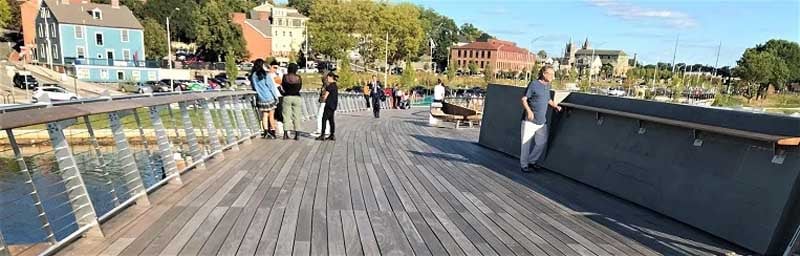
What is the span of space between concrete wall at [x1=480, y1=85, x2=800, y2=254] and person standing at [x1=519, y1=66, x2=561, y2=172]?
0.31 m

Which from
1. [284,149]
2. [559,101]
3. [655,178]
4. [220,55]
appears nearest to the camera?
[655,178]

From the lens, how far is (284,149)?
7.48 meters

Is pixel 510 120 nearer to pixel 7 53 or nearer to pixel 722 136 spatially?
pixel 722 136

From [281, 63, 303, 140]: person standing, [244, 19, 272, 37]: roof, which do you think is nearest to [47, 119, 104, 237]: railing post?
[281, 63, 303, 140]: person standing

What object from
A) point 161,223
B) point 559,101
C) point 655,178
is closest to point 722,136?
point 655,178

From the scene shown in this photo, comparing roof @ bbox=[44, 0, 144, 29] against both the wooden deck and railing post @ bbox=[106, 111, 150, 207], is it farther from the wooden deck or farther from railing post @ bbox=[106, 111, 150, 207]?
railing post @ bbox=[106, 111, 150, 207]

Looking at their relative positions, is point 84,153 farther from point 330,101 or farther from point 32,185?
point 330,101

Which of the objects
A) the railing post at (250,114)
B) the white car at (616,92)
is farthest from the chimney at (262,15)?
the railing post at (250,114)

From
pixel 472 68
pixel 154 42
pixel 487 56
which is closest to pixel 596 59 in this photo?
pixel 487 56

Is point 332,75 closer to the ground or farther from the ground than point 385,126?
farther from the ground

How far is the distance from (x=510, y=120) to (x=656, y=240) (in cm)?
421

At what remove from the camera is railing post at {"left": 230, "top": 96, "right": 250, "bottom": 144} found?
26.1 feet

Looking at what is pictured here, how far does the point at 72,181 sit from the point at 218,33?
70.6 metres

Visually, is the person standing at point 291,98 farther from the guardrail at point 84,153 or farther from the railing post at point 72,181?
the railing post at point 72,181
